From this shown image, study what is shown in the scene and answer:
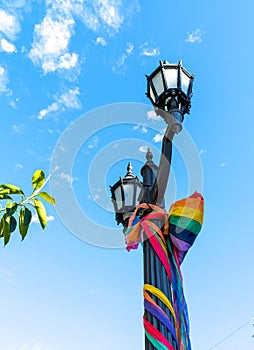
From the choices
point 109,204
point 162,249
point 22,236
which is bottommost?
point 22,236

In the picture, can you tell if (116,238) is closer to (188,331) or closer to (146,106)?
(188,331)

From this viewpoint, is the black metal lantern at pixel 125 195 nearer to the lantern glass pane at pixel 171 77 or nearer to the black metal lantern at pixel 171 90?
the black metal lantern at pixel 171 90

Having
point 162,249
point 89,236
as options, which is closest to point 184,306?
point 162,249

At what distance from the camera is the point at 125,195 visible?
12.6 ft

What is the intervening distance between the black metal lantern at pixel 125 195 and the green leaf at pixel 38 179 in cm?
232

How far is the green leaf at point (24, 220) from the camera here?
1.31 meters

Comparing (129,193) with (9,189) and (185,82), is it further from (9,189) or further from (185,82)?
(9,189)

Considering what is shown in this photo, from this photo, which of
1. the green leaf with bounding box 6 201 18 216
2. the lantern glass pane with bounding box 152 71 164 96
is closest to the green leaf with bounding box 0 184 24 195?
the green leaf with bounding box 6 201 18 216

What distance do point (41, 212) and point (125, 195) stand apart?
8.18 feet

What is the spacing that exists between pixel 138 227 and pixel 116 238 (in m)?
0.35

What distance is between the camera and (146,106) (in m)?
3.31

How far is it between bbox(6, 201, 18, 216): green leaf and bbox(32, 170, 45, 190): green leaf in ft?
0.33

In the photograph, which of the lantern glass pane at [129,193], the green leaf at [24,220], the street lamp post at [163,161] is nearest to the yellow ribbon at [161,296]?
the street lamp post at [163,161]

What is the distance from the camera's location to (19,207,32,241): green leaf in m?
1.31
